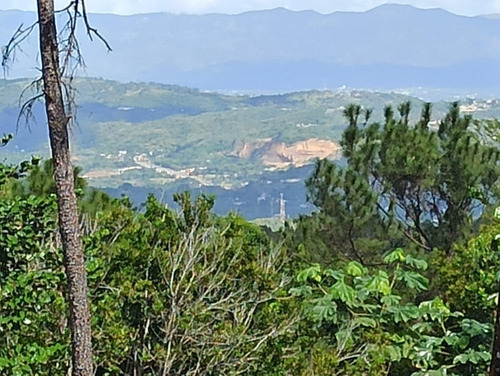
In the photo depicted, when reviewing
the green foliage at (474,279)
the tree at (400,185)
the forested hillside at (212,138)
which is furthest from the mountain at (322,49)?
the green foliage at (474,279)

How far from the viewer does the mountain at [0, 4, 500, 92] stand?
12475 cm

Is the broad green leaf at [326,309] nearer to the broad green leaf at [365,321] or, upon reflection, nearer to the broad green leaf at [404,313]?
the broad green leaf at [365,321]

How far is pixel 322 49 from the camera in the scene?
16012 centimetres

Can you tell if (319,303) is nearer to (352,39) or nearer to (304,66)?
(304,66)

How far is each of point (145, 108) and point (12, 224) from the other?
2500 inches

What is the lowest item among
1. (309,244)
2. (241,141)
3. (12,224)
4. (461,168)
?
(241,141)

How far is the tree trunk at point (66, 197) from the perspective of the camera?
3047mm

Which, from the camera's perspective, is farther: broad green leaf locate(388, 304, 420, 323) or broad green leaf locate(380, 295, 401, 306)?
broad green leaf locate(380, 295, 401, 306)

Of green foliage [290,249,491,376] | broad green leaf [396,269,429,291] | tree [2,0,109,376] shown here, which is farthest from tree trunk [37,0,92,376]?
broad green leaf [396,269,429,291]

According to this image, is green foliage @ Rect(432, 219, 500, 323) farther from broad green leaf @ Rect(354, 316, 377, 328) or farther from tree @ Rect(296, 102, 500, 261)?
tree @ Rect(296, 102, 500, 261)

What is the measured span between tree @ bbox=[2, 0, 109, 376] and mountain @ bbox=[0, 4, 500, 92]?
98.1 m

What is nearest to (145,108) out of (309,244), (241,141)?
(241,141)

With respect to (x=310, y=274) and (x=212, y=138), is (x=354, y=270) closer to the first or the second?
(x=310, y=274)

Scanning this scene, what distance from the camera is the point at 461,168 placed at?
8641mm
